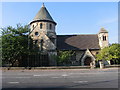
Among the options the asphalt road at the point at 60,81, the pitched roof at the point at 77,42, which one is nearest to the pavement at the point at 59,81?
the asphalt road at the point at 60,81

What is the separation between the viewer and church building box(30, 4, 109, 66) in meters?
30.8

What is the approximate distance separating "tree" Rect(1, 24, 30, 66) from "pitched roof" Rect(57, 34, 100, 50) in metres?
9.92

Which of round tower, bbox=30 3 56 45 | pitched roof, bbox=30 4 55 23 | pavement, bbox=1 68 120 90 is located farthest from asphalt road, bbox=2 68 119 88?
pitched roof, bbox=30 4 55 23

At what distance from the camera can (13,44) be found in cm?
2508

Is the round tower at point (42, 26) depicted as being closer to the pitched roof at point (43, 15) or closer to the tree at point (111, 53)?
the pitched roof at point (43, 15)

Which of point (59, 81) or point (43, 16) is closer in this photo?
point (59, 81)

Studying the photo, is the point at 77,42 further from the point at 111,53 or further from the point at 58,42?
the point at 111,53

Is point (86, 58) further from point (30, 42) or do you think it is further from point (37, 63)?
point (30, 42)

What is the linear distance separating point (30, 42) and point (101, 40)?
736 inches

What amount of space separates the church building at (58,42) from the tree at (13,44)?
14.4ft

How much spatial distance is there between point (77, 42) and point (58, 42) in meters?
5.37

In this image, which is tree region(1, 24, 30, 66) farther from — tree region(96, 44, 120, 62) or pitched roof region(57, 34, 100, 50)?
tree region(96, 44, 120, 62)

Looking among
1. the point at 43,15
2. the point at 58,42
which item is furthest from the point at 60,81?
the point at 43,15

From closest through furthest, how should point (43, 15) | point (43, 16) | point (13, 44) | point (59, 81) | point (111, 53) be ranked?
point (59, 81)
point (13, 44)
point (111, 53)
point (43, 16)
point (43, 15)
